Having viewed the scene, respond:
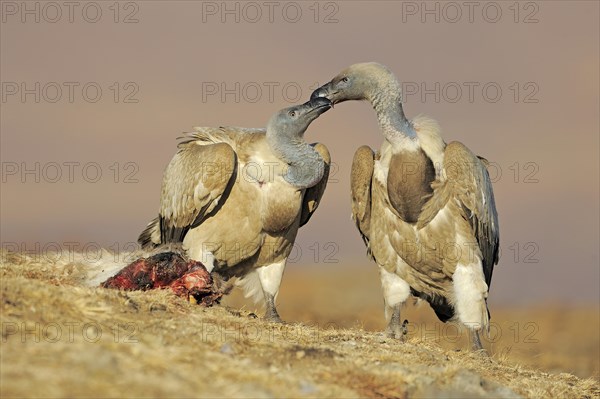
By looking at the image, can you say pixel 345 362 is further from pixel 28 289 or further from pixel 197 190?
pixel 197 190

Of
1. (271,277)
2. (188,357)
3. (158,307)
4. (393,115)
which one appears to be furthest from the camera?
(271,277)

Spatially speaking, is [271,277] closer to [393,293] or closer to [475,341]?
[393,293]

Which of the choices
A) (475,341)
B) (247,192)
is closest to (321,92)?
(247,192)

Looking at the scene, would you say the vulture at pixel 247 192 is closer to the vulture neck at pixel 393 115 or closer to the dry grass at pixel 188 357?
the vulture neck at pixel 393 115

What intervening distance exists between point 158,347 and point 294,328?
10.2 feet

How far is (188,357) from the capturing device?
258 inches

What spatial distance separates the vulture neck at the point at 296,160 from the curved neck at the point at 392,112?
0.94 m

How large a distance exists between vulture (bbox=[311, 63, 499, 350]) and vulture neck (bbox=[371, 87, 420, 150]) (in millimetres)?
11

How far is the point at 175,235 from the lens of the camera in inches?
453

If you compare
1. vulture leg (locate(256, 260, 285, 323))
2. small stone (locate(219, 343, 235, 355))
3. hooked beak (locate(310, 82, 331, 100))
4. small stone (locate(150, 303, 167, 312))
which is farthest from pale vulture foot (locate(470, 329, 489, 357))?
small stone (locate(219, 343, 235, 355))

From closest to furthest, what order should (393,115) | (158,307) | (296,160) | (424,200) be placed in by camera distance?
(158,307) → (393,115) → (424,200) → (296,160)

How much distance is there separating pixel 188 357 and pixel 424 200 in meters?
4.90

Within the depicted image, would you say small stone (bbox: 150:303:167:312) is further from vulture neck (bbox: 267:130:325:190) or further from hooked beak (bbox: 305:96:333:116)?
hooked beak (bbox: 305:96:333:116)

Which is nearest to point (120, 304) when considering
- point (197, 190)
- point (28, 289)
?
point (28, 289)
